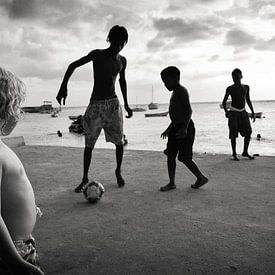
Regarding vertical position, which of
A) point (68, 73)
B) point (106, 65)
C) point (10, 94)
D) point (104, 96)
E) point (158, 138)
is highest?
point (106, 65)

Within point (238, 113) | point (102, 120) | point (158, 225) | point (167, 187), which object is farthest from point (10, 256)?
point (238, 113)

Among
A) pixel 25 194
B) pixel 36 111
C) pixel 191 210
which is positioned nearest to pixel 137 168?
pixel 191 210

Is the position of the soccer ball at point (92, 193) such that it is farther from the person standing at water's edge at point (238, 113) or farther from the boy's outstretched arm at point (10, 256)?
the person standing at water's edge at point (238, 113)

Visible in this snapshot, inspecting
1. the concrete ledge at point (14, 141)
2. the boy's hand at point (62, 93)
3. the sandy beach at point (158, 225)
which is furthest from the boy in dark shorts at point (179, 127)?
the concrete ledge at point (14, 141)

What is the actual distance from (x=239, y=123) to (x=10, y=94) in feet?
21.8

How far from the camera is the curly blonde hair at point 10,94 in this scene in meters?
1.35

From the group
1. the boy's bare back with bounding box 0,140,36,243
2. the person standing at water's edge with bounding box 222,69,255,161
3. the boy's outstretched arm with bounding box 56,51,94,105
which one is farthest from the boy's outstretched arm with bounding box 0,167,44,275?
the person standing at water's edge with bounding box 222,69,255,161

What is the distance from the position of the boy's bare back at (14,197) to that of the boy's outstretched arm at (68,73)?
2.76 metres

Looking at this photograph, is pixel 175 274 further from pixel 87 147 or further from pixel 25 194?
pixel 87 147

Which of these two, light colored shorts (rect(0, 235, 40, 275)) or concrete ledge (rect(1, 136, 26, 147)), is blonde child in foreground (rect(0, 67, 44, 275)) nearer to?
light colored shorts (rect(0, 235, 40, 275))

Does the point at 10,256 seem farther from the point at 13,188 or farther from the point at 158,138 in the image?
the point at 158,138

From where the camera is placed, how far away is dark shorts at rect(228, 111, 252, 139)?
7.22m

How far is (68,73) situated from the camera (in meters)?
4.21

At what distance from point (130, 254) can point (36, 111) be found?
140690mm
